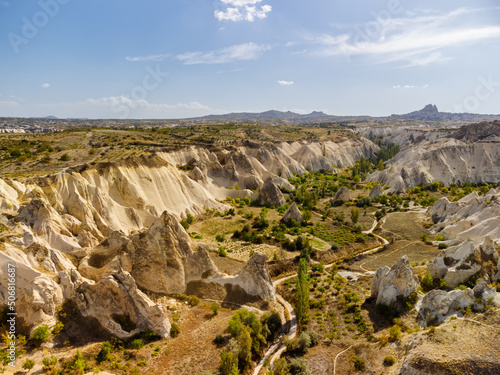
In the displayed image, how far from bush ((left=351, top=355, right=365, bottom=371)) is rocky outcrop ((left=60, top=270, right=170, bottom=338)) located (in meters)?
14.3

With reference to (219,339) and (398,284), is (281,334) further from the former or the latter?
(398,284)

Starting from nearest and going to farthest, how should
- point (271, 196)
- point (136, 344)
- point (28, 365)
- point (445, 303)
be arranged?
point (28, 365)
point (136, 344)
point (445, 303)
point (271, 196)

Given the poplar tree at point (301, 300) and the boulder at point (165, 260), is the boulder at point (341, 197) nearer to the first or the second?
the poplar tree at point (301, 300)

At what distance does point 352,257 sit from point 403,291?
46.6 feet

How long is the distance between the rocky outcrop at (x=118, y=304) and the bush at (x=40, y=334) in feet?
8.47

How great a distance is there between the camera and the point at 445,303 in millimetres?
24891

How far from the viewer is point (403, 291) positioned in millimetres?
28047

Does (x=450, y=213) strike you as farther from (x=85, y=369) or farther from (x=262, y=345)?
(x=85, y=369)

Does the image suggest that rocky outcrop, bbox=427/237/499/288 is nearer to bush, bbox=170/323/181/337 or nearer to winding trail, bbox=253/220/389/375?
winding trail, bbox=253/220/389/375

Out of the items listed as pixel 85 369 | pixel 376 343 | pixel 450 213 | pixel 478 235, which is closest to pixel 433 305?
pixel 376 343

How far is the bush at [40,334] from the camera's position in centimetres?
1927

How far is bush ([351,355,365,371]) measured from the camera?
2146 centimetres

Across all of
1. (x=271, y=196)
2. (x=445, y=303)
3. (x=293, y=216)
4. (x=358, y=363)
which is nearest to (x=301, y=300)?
(x=358, y=363)

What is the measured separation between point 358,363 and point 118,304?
60.8 feet
